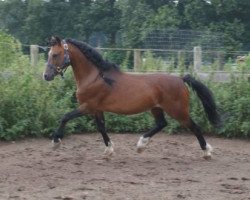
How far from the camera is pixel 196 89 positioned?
29.2 ft

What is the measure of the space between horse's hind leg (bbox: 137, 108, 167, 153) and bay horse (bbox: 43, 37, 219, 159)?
324 millimetres

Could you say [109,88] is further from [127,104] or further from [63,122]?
[63,122]

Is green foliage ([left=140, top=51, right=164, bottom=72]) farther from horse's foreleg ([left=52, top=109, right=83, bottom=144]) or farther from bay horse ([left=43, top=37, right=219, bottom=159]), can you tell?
horse's foreleg ([left=52, top=109, right=83, bottom=144])

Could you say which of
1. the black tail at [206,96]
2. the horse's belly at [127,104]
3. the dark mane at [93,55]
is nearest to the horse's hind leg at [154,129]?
the horse's belly at [127,104]

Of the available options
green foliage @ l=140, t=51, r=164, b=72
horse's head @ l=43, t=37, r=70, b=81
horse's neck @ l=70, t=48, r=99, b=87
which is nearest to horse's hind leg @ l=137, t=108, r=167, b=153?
horse's neck @ l=70, t=48, r=99, b=87

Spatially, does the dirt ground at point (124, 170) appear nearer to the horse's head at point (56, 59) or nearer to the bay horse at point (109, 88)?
the bay horse at point (109, 88)

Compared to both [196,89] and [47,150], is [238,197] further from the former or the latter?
[47,150]

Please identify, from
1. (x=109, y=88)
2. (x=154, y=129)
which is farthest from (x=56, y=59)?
(x=154, y=129)

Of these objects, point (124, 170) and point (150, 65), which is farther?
point (150, 65)

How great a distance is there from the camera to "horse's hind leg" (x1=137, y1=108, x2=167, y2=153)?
878 centimetres

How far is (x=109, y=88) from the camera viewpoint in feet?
27.7

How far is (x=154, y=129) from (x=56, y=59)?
193 cm

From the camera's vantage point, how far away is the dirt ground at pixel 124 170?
621cm

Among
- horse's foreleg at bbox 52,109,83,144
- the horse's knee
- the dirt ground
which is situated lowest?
the dirt ground
